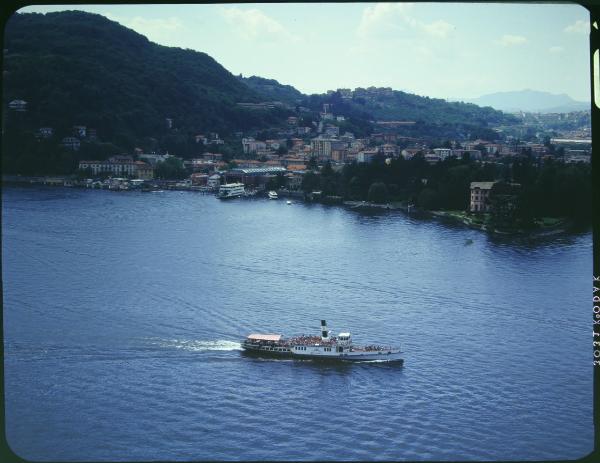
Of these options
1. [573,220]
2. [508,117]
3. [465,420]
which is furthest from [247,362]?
[508,117]

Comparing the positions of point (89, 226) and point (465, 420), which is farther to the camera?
point (89, 226)

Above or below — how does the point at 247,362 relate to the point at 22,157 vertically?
below

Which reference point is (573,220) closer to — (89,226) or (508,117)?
(89,226)

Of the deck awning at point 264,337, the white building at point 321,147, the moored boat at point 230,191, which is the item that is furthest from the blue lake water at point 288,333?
the white building at point 321,147

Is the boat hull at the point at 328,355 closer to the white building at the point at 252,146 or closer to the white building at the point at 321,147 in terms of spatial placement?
the white building at the point at 321,147

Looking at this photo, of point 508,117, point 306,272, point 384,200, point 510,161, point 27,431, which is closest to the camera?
point 27,431

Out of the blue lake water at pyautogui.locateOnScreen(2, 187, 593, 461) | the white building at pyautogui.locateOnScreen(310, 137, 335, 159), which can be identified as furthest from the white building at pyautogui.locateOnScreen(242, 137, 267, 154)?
the blue lake water at pyautogui.locateOnScreen(2, 187, 593, 461)

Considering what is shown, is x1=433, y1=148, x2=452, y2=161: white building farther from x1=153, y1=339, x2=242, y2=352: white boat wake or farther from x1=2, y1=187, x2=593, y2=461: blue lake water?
x1=153, y1=339, x2=242, y2=352: white boat wake
